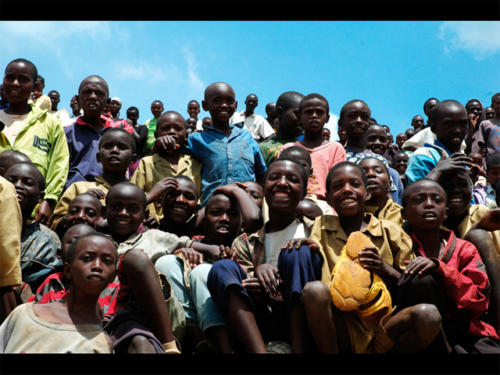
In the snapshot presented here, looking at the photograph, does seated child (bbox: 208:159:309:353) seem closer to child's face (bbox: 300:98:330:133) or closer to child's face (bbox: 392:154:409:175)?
child's face (bbox: 300:98:330:133)

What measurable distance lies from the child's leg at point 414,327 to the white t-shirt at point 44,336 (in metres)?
1.48

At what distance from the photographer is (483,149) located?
7.84m

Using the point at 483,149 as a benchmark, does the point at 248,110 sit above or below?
above

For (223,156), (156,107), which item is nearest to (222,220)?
(223,156)

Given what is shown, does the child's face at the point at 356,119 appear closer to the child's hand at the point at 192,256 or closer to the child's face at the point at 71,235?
the child's hand at the point at 192,256

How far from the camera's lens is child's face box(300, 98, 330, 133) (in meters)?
5.41

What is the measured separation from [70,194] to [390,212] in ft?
8.58

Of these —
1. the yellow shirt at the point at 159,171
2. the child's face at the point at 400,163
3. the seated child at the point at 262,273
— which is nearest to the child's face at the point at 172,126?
the yellow shirt at the point at 159,171

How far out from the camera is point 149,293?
3023 mm

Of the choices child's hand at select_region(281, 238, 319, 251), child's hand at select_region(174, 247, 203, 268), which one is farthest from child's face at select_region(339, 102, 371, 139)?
child's hand at select_region(281, 238, 319, 251)

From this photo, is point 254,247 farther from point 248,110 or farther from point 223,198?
point 248,110

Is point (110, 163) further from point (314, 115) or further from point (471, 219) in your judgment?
point (471, 219)

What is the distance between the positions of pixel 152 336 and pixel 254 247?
0.97 meters

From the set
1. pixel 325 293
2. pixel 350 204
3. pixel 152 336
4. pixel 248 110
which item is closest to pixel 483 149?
pixel 248 110
